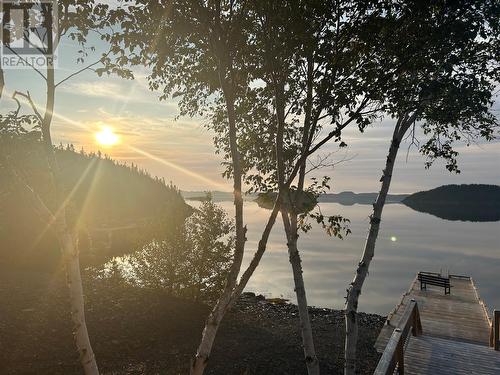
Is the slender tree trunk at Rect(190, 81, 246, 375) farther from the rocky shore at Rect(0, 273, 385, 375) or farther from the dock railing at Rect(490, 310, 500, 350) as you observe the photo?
the dock railing at Rect(490, 310, 500, 350)

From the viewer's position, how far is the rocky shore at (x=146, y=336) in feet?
50.2

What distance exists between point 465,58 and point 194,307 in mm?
18969

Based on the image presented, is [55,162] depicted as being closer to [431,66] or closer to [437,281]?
[431,66]

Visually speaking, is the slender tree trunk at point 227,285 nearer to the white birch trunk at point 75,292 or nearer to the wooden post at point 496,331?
the white birch trunk at point 75,292

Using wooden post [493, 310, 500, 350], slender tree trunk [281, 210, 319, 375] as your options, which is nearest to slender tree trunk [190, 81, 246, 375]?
slender tree trunk [281, 210, 319, 375]

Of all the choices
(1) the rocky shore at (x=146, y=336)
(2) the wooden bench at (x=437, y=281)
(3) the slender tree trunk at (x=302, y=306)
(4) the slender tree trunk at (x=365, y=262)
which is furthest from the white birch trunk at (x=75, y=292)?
(2) the wooden bench at (x=437, y=281)

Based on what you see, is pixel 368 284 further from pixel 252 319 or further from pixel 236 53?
pixel 236 53

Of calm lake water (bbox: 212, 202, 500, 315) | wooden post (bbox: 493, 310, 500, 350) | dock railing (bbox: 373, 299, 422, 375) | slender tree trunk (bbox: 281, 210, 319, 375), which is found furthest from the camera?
calm lake water (bbox: 212, 202, 500, 315)

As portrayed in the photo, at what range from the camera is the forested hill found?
27.6 ft

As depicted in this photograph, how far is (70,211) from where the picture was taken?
9.71 m

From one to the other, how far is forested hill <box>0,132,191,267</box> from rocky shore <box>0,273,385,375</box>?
4.40 meters

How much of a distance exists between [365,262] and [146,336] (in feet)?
42.4

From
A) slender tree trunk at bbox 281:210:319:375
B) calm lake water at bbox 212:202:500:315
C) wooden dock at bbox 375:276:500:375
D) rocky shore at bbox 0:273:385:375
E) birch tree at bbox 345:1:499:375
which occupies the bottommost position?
calm lake water at bbox 212:202:500:315

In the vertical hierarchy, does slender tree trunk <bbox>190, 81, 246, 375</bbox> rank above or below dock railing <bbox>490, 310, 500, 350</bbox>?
above
